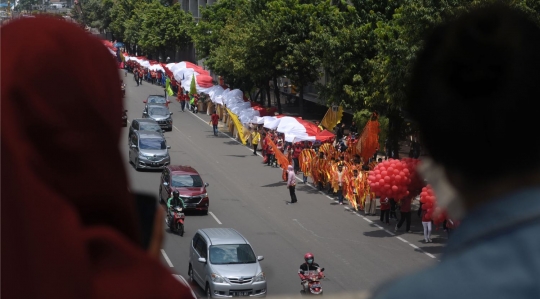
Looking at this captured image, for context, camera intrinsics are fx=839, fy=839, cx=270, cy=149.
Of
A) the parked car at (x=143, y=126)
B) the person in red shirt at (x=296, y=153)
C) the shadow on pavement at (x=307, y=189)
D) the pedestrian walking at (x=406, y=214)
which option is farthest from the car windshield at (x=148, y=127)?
the pedestrian walking at (x=406, y=214)

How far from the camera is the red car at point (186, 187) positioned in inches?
907

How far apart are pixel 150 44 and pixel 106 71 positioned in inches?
2515

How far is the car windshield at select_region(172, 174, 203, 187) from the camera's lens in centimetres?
2350

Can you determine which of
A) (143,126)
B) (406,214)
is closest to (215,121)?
(143,126)

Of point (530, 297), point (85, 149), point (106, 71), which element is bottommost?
point (530, 297)

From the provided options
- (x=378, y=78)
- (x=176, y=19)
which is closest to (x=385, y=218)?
(x=378, y=78)

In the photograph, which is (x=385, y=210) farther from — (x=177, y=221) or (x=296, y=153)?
(x=296, y=153)

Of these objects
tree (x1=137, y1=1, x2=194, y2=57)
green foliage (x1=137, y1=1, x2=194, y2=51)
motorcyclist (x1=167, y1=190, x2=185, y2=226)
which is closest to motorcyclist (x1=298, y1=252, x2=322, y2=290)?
motorcyclist (x1=167, y1=190, x2=185, y2=226)

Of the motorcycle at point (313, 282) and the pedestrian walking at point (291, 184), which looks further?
the pedestrian walking at point (291, 184)

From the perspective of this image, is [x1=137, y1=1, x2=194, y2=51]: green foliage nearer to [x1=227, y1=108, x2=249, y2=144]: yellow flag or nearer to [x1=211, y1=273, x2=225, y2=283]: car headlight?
[x1=227, y1=108, x2=249, y2=144]: yellow flag

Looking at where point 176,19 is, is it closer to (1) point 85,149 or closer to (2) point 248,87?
(2) point 248,87

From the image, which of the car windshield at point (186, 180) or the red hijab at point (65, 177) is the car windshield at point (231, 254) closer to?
the car windshield at point (186, 180)

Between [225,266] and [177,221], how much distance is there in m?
4.73

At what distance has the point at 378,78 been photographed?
73.9 ft
